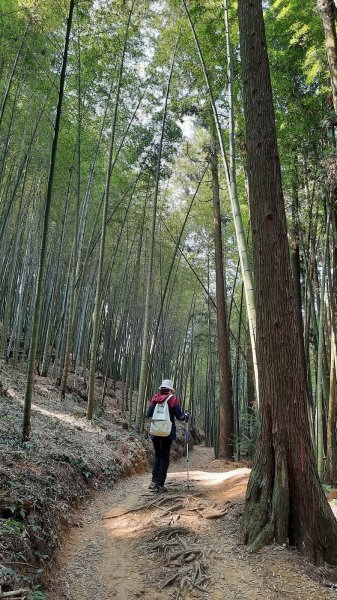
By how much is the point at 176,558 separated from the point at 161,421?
1.56 metres

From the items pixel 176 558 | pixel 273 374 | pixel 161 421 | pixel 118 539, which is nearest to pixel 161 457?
pixel 161 421

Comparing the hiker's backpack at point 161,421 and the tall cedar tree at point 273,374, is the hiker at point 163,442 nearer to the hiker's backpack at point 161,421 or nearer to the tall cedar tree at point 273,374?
the hiker's backpack at point 161,421

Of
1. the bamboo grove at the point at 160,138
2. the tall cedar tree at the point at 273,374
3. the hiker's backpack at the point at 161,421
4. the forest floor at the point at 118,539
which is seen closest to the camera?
the forest floor at the point at 118,539

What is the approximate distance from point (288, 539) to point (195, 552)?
0.55 metres

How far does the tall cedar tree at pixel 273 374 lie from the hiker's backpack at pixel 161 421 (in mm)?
1384

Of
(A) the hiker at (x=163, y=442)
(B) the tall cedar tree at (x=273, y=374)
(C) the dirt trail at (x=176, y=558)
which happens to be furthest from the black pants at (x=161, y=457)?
(B) the tall cedar tree at (x=273, y=374)

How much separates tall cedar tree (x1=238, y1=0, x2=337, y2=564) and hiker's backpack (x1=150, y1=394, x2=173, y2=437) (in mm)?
1384

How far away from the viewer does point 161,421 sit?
3.88 meters

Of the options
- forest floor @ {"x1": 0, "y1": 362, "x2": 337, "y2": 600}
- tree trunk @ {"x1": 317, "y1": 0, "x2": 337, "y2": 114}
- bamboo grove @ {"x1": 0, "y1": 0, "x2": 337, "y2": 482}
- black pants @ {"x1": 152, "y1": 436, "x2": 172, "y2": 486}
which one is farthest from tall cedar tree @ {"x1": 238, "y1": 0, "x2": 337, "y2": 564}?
black pants @ {"x1": 152, "y1": 436, "x2": 172, "y2": 486}

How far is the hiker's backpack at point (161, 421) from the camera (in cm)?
386

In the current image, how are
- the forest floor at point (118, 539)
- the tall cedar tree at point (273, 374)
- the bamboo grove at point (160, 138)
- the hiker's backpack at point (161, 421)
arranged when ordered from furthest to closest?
the bamboo grove at point (160, 138), the hiker's backpack at point (161, 421), the tall cedar tree at point (273, 374), the forest floor at point (118, 539)

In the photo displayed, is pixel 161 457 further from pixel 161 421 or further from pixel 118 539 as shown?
pixel 118 539

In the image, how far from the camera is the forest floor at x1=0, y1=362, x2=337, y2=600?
2.02 meters

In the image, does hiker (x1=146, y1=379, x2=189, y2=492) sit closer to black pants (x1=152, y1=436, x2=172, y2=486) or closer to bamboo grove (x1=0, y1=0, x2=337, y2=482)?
black pants (x1=152, y1=436, x2=172, y2=486)
